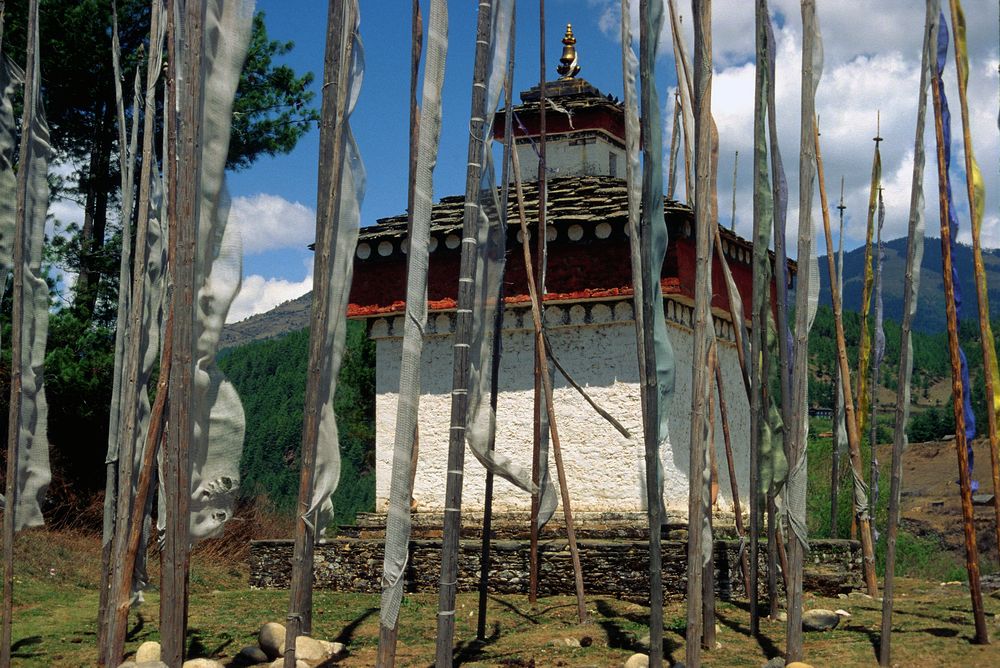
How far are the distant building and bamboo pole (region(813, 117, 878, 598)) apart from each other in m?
2.09

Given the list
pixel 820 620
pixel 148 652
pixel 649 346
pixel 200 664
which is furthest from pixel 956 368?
pixel 148 652

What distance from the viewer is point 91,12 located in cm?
2248

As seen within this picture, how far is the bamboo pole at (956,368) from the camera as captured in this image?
11.0m

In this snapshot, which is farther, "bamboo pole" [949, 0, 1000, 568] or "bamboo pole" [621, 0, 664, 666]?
→ "bamboo pole" [949, 0, 1000, 568]

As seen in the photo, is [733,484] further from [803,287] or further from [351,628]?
[351,628]

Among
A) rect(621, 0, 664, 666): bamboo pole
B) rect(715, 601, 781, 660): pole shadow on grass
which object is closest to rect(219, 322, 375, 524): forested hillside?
rect(715, 601, 781, 660): pole shadow on grass

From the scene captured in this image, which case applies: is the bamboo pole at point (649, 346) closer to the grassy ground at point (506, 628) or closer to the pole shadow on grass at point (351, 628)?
the grassy ground at point (506, 628)

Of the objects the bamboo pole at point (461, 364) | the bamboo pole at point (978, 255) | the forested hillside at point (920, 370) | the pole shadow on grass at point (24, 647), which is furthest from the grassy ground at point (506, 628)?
the forested hillside at point (920, 370)

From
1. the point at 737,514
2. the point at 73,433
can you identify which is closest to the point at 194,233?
the point at 737,514

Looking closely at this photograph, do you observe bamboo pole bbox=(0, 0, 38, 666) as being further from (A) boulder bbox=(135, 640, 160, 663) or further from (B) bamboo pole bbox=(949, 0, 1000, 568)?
(B) bamboo pole bbox=(949, 0, 1000, 568)

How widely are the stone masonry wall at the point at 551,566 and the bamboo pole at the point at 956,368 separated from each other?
11.4 feet

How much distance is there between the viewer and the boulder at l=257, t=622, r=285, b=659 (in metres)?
11.3

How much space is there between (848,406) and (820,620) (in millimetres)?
2914

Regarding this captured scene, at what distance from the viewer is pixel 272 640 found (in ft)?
37.0
